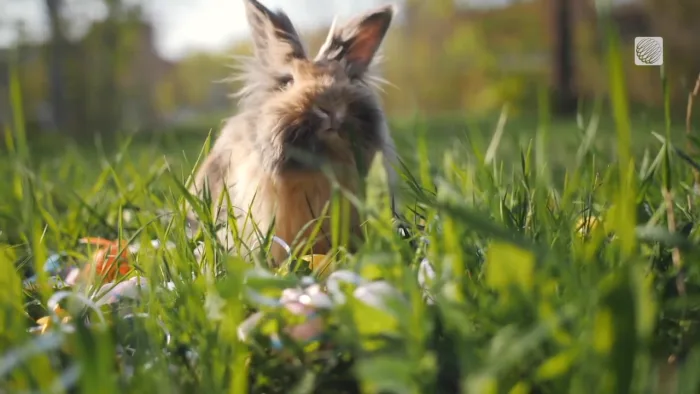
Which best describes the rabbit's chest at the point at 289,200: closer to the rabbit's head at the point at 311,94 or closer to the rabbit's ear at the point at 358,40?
the rabbit's head at the point at 311,94

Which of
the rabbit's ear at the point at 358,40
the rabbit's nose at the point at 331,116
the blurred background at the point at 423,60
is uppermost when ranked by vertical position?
the rabbit's ear at the point at 358,40

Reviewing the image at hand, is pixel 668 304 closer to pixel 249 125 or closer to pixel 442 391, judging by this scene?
pixel 442 391

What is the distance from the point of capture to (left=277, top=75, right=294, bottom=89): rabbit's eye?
1.96 metres

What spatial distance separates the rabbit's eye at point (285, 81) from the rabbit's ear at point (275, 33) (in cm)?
5

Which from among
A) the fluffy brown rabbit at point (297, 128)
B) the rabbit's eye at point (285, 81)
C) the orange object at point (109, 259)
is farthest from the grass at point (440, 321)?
the rabbit's eye at point (285, 81)

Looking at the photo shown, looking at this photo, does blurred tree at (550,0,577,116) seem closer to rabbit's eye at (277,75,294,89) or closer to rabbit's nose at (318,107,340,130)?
rabbit's eye at (277,75,294,89)

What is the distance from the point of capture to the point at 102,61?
41.5 feet

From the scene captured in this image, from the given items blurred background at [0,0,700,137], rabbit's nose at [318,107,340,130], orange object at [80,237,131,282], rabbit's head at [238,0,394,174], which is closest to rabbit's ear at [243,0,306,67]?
rabbit's head at [238,0,394,174]

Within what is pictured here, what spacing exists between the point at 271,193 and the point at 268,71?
0.42m

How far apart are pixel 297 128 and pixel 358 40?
435 mm

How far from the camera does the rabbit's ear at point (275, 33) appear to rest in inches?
78.3

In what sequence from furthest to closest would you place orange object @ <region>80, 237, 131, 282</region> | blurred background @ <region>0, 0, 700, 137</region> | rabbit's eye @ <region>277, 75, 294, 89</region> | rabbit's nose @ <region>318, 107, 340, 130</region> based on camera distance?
blurred background @ <region>0, 0, 700, 137</region>
rabbit's eye @ <region>277, 75, 294, 89</region>
rabbit's nose @ <region>318, 107, 340, 130</region>
orange object @ <region>80, 237, 131, 282</region>

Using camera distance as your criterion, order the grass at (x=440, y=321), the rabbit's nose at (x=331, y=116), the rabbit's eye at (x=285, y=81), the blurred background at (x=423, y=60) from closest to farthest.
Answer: the grass at (x=440, y=321) → the rabbit's nose at (x=331, y=116) → the rabbit's eye at (x=285, y=81) → the blurred background at (x=423, y=60)

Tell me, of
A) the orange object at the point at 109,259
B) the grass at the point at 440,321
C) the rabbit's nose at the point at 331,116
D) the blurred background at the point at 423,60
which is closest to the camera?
the grass at the point at 440,321
